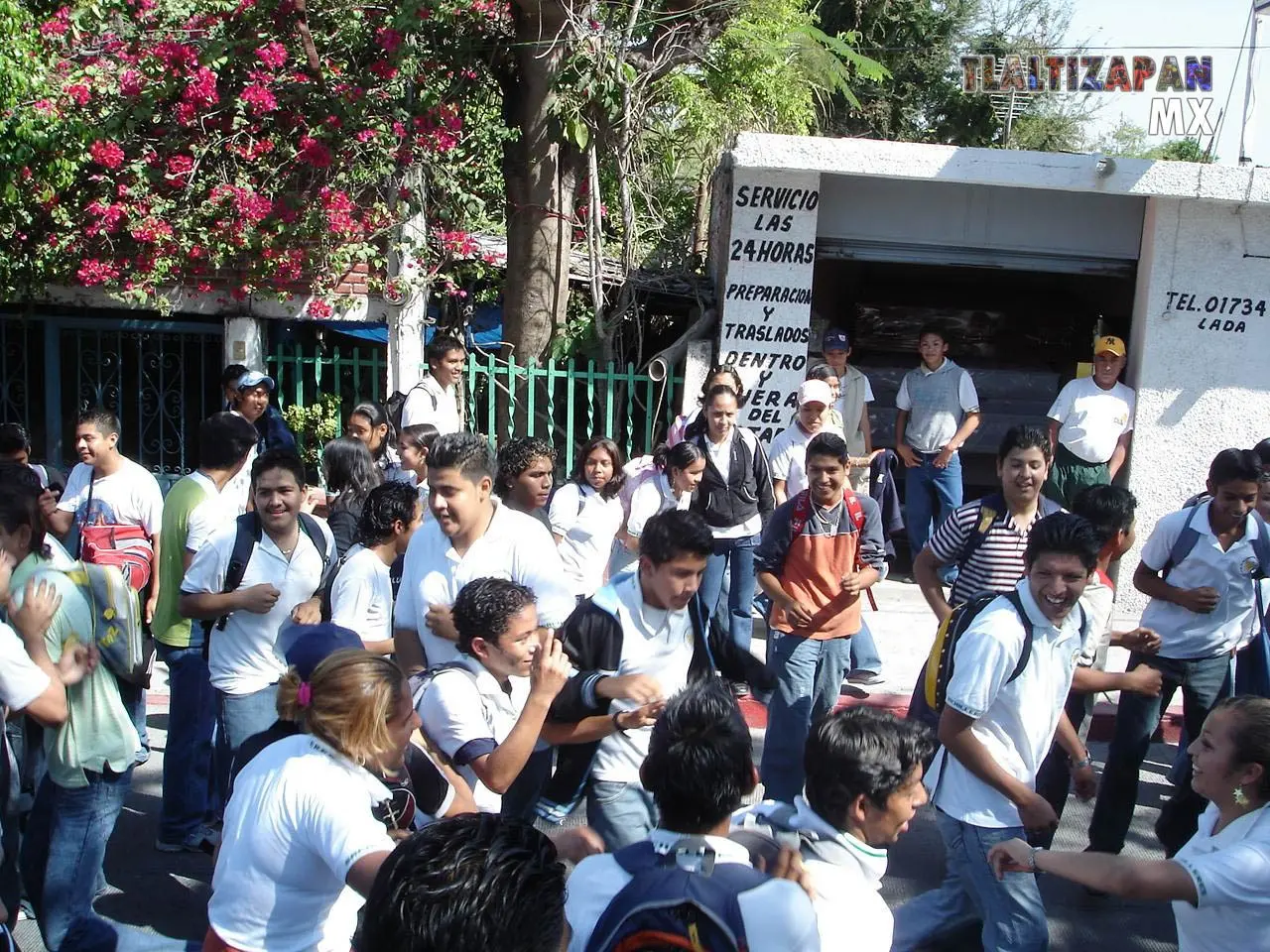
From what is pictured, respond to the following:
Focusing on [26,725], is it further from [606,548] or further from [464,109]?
[464,109]

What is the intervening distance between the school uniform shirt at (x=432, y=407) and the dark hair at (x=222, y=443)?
2595 millimetres

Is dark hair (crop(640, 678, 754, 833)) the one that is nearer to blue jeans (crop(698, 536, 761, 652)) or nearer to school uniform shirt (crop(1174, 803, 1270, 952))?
school uniform shirt (crop(1174, 803, 1270, 952))

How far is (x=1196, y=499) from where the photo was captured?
5.50 metres

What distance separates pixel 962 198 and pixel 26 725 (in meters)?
7.72

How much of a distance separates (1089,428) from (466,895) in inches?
305

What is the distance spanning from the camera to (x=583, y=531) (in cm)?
641

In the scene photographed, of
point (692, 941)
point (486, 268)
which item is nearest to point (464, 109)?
point (486, 268)

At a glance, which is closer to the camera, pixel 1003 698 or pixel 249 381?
pixel 1003 698

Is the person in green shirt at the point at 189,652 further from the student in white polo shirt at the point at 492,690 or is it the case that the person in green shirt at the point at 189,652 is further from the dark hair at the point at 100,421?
the student in white polo shirt at the point at 492,690

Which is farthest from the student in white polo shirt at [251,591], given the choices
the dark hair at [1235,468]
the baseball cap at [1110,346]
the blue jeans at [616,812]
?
the baseball cap at [1110,346]

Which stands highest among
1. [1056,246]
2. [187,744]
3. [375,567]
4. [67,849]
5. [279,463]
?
[1056,246]

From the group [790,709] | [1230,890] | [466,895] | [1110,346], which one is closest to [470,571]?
[790,709]

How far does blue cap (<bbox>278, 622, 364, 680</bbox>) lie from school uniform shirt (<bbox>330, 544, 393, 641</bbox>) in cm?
106

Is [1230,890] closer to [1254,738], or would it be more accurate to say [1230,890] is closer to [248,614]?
[1254,738]
